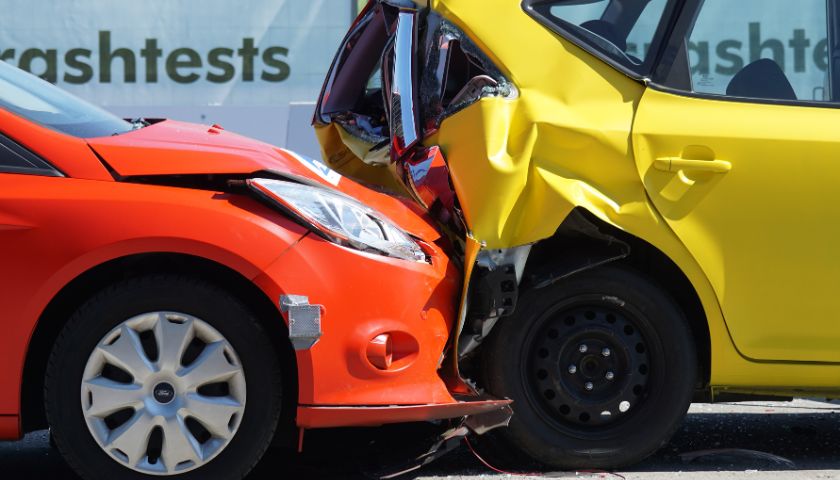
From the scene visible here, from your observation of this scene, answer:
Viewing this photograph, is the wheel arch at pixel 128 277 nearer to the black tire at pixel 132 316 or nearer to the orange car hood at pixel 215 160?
the black tire at pixel 132 316

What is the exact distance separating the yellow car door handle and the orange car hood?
0.81 meters

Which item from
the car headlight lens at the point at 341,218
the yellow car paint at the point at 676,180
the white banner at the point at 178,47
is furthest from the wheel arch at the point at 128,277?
the white banner at the point at 178,47

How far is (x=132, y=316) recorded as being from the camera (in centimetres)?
355

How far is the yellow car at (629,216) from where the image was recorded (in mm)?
4070

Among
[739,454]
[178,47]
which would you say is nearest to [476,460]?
→ [739,454]

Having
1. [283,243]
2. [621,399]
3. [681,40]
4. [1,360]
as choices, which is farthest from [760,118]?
[1,360]

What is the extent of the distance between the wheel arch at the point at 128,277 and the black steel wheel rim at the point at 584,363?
0.92 meters

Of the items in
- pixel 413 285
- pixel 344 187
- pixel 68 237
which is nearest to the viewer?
pixel 68 237

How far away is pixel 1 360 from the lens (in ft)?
11.6

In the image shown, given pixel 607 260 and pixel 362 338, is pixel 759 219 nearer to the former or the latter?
pixel 607 260

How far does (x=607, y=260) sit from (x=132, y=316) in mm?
1619

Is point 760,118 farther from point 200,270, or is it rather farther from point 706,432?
point 200,270

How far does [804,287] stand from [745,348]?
29 centimetres

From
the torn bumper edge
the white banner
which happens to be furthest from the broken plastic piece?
the white banner
